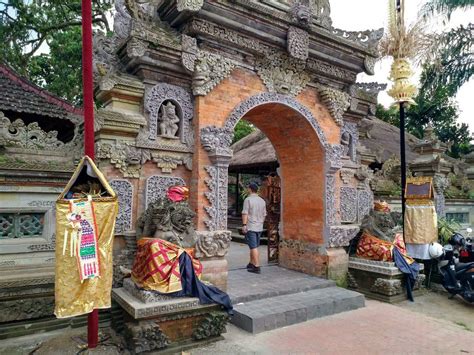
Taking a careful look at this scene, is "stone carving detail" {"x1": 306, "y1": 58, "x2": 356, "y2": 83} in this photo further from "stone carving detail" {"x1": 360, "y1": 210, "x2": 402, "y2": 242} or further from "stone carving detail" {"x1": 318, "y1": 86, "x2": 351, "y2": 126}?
"stone carving detail" {"x1": 360, "y1": 210, "x2": 402, "y2": 242}

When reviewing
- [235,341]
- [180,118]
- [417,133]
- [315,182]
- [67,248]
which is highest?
[417,133]

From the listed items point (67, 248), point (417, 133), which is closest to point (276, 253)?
point (67, 248)

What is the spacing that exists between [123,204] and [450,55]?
1304 cm

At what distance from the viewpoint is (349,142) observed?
7.38 m

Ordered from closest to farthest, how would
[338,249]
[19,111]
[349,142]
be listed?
[338,249], [349,142], [19,111]

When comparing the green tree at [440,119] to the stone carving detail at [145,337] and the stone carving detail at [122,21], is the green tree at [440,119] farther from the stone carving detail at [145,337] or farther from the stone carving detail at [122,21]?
the stone carving detail at [145,337]

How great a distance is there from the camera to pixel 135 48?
4625mm

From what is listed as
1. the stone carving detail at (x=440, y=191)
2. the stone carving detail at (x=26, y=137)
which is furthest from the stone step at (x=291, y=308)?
the stone carving detail at (x=440, y=191)

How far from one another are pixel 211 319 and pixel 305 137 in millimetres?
3921

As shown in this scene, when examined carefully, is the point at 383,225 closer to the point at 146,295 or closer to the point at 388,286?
the point at 388,286

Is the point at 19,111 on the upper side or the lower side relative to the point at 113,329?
upper

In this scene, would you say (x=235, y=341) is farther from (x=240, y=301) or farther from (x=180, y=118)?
(x=180, y=118)

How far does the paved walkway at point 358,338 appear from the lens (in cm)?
415

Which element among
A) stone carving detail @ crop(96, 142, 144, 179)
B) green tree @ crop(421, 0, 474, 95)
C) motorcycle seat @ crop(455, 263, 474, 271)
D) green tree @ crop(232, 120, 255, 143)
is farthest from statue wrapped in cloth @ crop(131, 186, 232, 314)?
green tree @ crop(232, 120, 255, 143)
